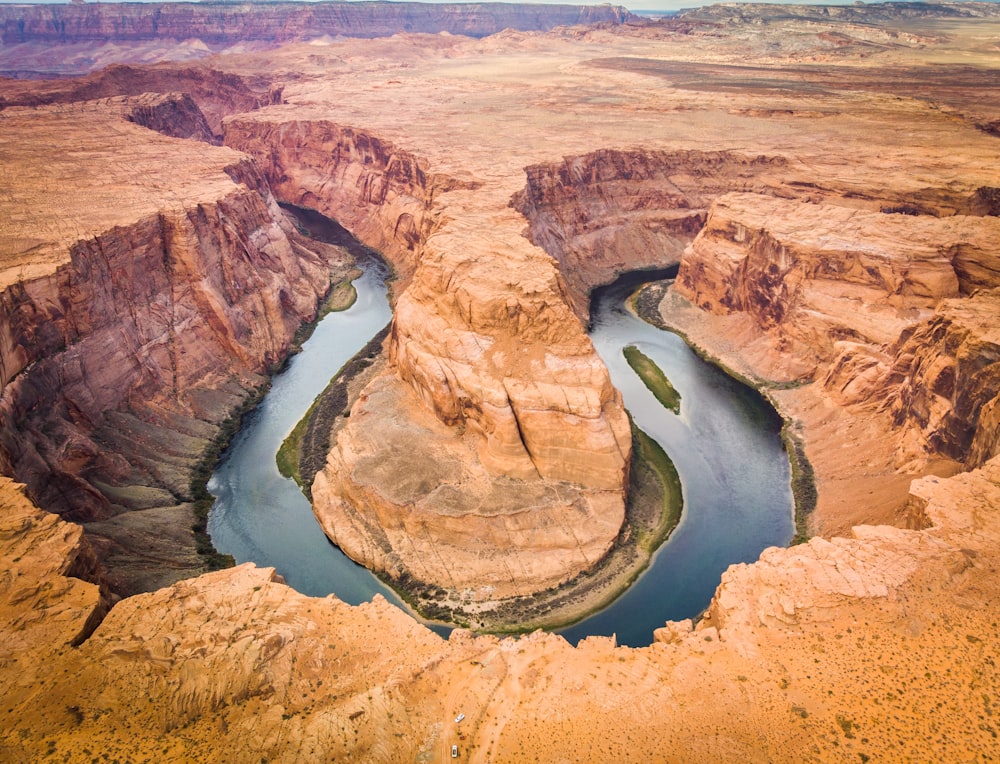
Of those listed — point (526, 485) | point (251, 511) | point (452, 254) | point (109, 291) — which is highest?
point (452, 254)

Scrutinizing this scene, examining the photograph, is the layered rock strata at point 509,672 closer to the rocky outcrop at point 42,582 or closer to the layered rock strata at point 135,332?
the rocky outcrop at point 42,582

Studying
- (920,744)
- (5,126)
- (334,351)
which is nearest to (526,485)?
(920,744)

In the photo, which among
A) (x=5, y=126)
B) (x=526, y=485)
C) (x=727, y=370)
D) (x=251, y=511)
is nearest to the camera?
(x=526, y=485)

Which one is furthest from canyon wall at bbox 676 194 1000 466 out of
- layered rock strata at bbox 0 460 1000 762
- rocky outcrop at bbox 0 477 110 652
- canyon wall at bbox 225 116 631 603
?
rocky outcrop at bbox 0 477 110 652

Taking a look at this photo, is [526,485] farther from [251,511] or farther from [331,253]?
[331,253]

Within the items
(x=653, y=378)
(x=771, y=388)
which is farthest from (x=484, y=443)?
(x=771, y=388)

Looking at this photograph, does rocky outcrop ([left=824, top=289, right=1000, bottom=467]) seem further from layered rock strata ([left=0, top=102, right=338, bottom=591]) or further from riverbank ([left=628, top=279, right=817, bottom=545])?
layered rock strata ([left=0, top=102, right=338, bottom=591])

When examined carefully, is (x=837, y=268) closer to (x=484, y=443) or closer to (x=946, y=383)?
(x=946, y=383)
